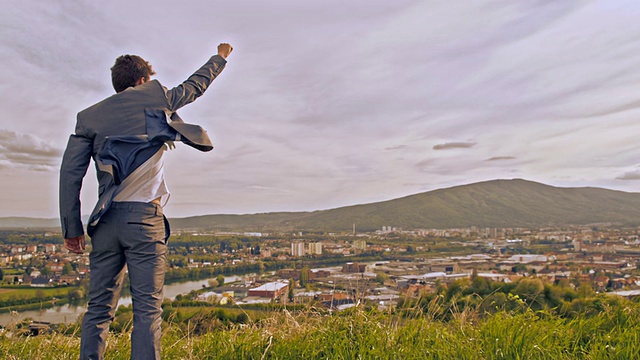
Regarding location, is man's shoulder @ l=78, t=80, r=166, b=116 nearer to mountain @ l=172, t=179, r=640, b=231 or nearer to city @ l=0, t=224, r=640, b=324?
city @ l=0, t=224, r=640, b=324

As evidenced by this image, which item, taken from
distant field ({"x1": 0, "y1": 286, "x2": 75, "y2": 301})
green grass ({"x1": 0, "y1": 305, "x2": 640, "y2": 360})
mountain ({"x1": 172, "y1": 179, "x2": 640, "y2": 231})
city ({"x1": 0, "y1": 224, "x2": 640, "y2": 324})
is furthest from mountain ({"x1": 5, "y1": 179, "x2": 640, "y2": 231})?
green grass ({"x1": 0, "y1": 305, "x2": 640, "y2": 360})

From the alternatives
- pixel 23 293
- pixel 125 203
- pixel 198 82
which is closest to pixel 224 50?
pixel 198 82

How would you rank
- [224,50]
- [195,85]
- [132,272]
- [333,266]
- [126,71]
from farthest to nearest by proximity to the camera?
[333,266] < [224,50] < [195,85] < [126,71] < [132,272]

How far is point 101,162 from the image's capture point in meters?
2.69

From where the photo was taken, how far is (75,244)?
2.82 meters

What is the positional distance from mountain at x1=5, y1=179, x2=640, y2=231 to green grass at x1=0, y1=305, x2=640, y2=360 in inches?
1602

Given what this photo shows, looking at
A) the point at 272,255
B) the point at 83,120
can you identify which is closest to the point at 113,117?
the point at 83,120

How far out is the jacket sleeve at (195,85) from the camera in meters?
2.97

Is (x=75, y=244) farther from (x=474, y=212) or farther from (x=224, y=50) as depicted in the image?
(x=474, y=212)

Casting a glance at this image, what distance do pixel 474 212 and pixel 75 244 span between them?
2486 inches

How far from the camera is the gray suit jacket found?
2711 millimetres

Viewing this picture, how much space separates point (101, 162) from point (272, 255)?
1549cm

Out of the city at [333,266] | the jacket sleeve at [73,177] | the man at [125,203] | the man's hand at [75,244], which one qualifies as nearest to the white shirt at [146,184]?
the man at [125,203]

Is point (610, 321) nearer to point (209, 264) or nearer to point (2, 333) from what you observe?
point (2, 333)
